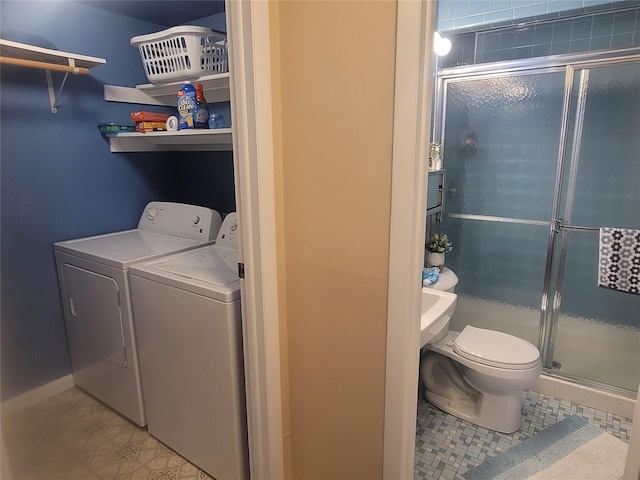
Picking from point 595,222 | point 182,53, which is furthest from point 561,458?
point 182,53

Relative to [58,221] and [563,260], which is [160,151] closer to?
[58,221]

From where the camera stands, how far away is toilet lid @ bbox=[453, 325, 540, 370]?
6.38 ft

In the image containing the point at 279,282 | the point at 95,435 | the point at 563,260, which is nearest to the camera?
the point at 279,282

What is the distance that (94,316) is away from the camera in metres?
2.07

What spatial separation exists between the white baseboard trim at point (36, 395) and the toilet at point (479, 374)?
206 cm

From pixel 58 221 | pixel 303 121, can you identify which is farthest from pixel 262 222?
pixel 58 221

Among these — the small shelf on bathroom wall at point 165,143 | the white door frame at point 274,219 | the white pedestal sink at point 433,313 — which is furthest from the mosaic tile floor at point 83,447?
the small shelf on bathroom wall at point 165,143

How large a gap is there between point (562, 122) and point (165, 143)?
7.86 feet

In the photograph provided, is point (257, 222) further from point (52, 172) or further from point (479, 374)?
point (52, 172)

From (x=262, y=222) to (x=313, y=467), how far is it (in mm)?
944

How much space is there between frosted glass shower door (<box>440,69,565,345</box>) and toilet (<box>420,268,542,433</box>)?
53 cm

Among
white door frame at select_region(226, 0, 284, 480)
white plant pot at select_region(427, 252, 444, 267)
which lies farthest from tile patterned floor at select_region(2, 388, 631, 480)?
white plant pot at select_region(427, 252, 444, 267)

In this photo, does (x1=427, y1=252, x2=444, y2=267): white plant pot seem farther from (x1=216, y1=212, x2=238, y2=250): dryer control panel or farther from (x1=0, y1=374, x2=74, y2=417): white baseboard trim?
(x1=0, y1=374, x2=74, y2=417): white baseboard trim

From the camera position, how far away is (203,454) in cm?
175
